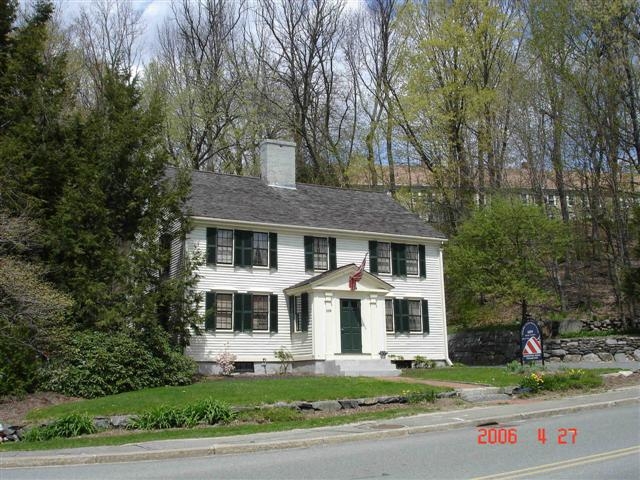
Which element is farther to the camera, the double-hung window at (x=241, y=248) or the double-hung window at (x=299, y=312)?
the double-hung window at (x=299, y=312)

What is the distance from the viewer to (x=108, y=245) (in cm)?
2016

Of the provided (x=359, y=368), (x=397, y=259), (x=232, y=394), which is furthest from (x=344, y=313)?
Result: (x=232, y=394)

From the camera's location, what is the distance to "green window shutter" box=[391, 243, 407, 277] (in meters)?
27.6

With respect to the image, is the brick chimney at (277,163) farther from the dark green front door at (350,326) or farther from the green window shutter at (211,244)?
the dark green front door at (350,326)

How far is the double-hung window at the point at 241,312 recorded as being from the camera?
2359 centimetres

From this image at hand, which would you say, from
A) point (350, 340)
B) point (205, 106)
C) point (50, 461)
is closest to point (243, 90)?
point (205, 106)

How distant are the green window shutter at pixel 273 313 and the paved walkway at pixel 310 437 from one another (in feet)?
35.8

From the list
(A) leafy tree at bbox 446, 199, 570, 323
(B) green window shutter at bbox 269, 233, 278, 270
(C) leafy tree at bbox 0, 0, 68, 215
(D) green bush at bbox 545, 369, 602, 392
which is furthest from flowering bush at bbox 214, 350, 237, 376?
(A) leafy tree at bbox 446, 199, 570, 323

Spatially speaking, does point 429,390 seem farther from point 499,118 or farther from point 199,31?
point 199,31

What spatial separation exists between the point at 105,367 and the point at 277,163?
44.9 feet

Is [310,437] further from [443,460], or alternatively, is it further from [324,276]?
→ [324,276]

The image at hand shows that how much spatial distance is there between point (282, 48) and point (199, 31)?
18.4ft

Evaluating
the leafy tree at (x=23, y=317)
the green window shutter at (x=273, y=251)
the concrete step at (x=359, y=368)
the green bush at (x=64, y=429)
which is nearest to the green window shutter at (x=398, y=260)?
the concrete step at (x=359, y=368)

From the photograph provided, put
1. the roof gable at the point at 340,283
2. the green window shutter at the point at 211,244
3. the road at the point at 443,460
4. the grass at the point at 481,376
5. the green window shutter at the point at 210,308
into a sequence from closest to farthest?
the road at the point at 443,460 < the grass at the point at 481,376 < the green window shutter at the point at 210,308 < the green window shutter at the point at 211,244 < the roof gable at the point at 340,283
